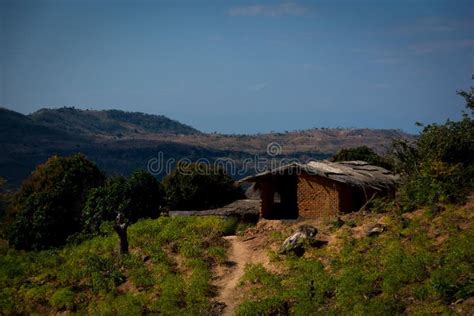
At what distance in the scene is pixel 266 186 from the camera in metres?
27.3

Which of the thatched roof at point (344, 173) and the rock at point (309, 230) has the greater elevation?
the thatched roof at point (344, 173)

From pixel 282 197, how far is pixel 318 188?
11.9 feet

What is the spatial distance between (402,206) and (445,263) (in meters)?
5.19

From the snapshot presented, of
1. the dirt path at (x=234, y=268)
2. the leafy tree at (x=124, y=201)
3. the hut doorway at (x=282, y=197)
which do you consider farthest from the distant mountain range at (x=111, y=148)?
the dirt path at (x=234, y=268)

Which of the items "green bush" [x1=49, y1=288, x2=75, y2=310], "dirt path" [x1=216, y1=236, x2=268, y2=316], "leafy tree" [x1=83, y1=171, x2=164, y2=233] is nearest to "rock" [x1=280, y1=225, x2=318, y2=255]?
"dirt path" [x1=216, y1=236, x2=268, y2=316]

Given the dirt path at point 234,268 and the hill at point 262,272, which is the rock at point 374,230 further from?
the dirt path at point 234,268

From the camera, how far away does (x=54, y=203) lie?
93.0 ft

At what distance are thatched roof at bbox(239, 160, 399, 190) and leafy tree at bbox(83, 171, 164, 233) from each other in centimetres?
474

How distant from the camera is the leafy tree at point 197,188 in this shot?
133ft

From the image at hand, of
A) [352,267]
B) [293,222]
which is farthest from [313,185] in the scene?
[352,267]

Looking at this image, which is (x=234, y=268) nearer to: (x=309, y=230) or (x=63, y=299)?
(x=309, y=230)

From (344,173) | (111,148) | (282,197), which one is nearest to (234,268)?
(344,173)

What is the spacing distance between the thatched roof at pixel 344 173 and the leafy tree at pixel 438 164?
197cm

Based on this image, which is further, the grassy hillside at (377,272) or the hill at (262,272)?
the hill at (262,272)
